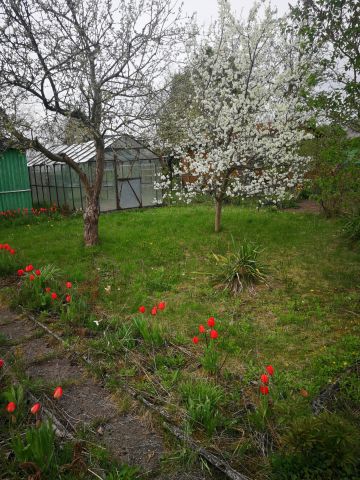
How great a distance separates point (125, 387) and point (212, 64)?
8.19 m

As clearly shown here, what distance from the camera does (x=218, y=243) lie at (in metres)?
8.86

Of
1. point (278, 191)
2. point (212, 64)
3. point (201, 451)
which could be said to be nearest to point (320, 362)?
point (201, 451)

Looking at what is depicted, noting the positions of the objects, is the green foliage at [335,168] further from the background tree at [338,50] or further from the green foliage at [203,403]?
the green foliage at [203,403]

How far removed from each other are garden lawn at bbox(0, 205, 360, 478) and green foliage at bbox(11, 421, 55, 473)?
121cm

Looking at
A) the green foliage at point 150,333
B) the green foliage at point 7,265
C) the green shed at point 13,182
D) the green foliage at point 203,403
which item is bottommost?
the green foliage at point 203,403

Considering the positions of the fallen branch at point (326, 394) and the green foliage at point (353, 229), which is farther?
the green foliage at point (353, 229)

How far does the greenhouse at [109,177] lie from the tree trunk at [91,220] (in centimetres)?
549

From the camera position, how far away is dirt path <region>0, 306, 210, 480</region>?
9.37 ft

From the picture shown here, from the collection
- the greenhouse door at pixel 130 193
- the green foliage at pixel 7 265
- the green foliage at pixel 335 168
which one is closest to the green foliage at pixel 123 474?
the green foliage at pixel 335 168

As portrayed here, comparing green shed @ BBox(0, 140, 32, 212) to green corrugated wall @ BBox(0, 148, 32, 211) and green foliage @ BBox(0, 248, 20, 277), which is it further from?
green foliage @ BBox(0, 248, 20, 277)

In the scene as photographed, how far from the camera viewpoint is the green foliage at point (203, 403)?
2951mm

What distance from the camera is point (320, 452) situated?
229cm

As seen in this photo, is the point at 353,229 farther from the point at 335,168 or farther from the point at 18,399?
the point at 18,399

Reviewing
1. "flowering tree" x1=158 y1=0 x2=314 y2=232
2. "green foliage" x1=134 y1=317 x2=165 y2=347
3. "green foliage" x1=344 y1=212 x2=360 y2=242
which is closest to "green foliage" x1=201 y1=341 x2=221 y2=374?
"green foliage" x1=134 y1=317 x2=165 y2=347
